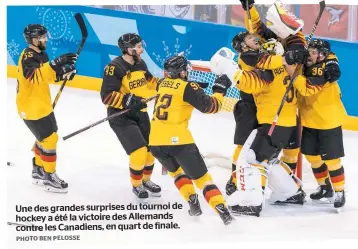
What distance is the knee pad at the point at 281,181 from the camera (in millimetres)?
6812

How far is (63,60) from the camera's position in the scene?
6609 millimetres

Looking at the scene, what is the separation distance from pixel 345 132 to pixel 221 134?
2.46 ft

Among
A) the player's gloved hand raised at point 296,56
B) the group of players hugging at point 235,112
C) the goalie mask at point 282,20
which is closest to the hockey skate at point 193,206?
the group of players hugging at point 235,112

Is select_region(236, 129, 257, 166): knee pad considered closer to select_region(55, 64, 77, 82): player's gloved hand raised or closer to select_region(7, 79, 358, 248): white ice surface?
select_region(7, 79, 358, 248): white ice surface

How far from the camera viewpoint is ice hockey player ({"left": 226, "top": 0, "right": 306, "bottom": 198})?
21.5 feet

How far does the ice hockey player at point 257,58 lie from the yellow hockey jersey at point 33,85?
1.05 meters

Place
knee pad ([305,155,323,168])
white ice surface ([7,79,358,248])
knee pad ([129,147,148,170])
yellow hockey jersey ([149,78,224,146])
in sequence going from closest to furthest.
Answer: yellow hockey jersey ([149,78,224,146]) < white ice surface ([7,79,358,248]) < knee pad ([129,147,148,170]) < knee pad ([305,155,323,168])

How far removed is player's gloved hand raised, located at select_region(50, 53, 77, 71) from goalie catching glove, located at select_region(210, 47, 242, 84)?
2.56 feet

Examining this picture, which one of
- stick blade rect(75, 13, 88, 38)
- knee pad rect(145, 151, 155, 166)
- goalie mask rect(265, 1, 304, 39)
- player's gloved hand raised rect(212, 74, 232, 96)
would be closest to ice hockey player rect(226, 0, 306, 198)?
goalie mask rect(265, 1, 304, 39)

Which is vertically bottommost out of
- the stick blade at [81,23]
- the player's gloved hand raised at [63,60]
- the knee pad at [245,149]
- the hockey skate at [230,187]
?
the hockey skate at [230,187]

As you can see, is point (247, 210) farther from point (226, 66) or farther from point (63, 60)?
point (63, 60)

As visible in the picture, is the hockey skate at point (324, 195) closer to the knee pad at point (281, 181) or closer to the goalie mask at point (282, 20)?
the knee pad at point (281, 181)

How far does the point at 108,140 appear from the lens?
717 centimetres

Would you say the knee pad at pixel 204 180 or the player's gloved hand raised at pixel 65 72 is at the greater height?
the player's gloved hand raised at pixel 65 72
